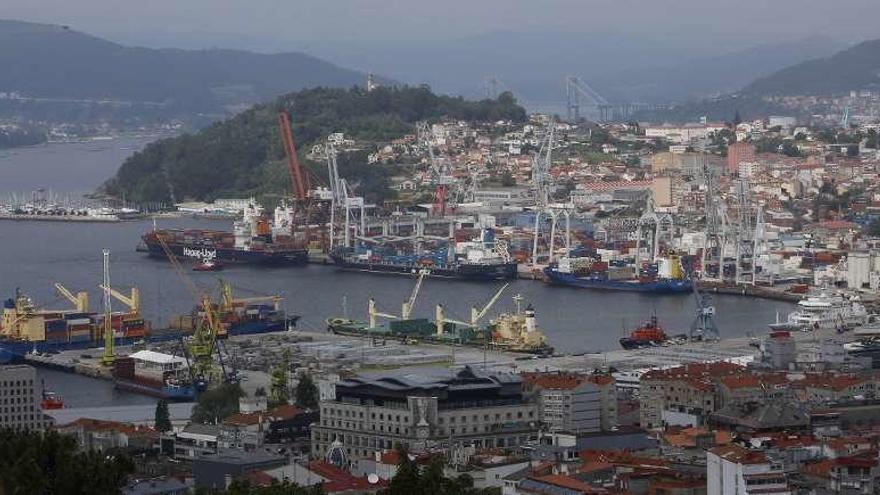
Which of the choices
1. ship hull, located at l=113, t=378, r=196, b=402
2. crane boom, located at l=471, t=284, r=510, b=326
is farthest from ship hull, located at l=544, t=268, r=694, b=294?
ship hull, located at l=113, t=378, r=196, b=402

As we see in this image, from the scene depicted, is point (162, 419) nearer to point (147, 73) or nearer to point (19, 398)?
point (19, 398)

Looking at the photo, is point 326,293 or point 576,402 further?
point 326,293

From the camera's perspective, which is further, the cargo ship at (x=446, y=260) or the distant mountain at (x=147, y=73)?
the distant mountain at (x=147, y=73)

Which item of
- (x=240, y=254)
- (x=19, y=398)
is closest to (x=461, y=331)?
(x=19, y=398)

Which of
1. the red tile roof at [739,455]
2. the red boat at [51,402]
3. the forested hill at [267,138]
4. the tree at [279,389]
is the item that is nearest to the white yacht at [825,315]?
the tree at [279,389]

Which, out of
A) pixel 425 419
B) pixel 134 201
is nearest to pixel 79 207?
pixel 134 201

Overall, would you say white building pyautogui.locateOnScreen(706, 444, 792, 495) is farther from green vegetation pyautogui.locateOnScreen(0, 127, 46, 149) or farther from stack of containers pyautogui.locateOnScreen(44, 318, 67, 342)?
green vegetation pyautogui.locateOnScreen(0, 127, 46, 149)

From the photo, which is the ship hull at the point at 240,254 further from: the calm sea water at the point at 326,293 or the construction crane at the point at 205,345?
the construction crane at the point at 205,345
